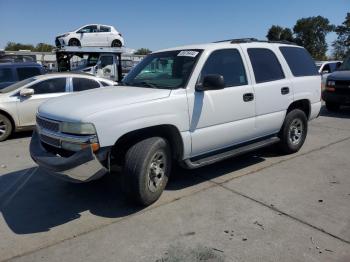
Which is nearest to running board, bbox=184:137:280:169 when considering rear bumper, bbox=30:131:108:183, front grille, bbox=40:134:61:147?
rear bumper, bbox=30:131:108:183

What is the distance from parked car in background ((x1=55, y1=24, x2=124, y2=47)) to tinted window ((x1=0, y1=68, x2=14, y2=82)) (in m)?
10.2

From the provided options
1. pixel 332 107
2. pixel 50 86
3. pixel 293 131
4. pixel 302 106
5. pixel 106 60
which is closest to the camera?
pixel 293 131

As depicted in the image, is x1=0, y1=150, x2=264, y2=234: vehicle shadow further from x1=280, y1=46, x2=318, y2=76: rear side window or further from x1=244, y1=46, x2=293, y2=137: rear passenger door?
x1=280, y1=46, x2=318, y2=76: rear side window

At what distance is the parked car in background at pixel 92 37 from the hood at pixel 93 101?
685 inches

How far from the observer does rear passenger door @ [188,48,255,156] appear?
15.6 ft

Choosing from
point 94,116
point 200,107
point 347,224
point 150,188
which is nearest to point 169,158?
point 150,188

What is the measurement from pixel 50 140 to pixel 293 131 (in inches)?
164

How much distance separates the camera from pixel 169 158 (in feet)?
15.3

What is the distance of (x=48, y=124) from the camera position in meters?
Result: 4.39

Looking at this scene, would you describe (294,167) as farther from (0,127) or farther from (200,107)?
(0,127)

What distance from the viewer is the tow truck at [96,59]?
63.2 ft

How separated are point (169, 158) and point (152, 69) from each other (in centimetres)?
150

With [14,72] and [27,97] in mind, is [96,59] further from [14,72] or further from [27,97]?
[27,97]

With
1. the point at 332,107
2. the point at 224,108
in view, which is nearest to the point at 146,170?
the point at 224,108
